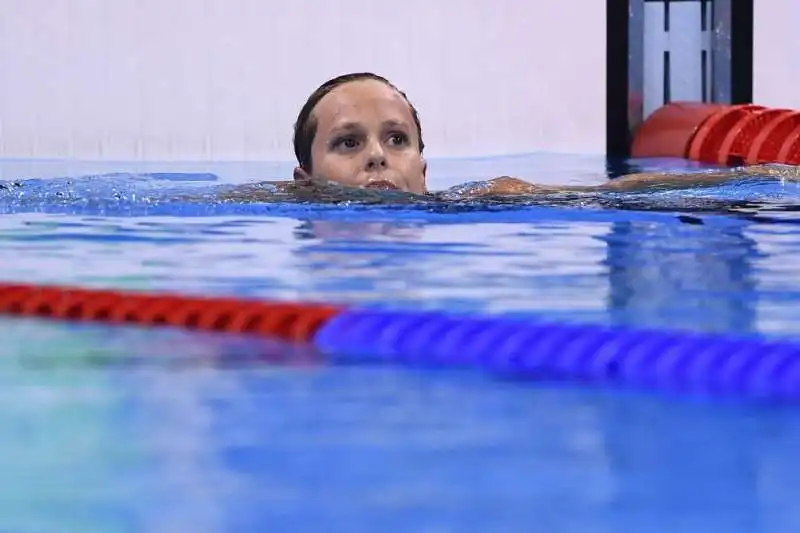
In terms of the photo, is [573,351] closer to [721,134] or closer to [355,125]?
[355,125]

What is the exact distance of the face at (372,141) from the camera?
4.17 m

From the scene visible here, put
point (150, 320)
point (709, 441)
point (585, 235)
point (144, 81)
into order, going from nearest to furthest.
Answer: point (709, 441) < point (150, 320) < point (585, 235) < point (144, 81)

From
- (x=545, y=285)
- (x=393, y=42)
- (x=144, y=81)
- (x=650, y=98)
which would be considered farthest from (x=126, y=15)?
(x=545, y=285)

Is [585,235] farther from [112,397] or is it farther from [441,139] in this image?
[441,139]

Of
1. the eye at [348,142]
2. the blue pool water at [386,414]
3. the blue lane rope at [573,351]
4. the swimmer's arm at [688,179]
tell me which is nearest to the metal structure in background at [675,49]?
the swimmer's arm at [688,179]

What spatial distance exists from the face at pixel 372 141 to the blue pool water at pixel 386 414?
462 mm

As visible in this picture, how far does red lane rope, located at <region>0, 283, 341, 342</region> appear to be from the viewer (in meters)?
2.42

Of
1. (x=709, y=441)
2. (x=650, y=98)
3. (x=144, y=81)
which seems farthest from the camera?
(x=650, y=98)

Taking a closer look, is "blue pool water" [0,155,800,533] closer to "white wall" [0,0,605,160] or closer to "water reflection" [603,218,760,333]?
"water reflection" [603,218,760,333]

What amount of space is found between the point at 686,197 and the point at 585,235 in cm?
87

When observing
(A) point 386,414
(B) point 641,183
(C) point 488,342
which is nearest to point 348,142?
(B) point 641,183

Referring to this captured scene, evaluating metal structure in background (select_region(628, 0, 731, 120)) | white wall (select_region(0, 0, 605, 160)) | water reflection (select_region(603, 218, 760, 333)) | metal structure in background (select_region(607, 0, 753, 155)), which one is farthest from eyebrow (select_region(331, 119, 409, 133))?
metal structure in background (select_region(628, 0, 731, 120))

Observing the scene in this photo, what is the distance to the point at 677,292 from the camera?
2840 millimetres

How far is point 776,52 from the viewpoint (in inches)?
356
